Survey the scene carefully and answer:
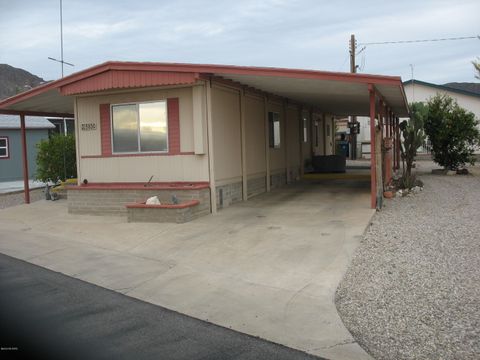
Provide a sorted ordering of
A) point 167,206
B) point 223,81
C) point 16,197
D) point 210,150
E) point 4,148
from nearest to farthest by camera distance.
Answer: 1. point 167,206
2. point 210,150
3. point 223,81
4. point 16,197
5. point 4,148

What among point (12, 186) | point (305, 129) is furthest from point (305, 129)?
point (12, 186)

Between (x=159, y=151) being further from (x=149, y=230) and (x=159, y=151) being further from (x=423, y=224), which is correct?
(x=423, y=224)

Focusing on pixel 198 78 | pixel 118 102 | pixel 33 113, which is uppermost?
pixel 198 78

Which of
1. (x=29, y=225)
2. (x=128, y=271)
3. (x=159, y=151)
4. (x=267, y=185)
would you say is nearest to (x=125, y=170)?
(x=159, y=151)

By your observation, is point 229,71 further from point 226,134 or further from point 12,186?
point 12,186

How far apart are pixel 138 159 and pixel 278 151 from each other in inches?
213

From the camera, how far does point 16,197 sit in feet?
54.5

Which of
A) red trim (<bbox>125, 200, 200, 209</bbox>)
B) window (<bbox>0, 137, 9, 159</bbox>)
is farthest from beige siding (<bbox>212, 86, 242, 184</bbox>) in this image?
window (<bbox>0, 137, 9, 159</bbox>)

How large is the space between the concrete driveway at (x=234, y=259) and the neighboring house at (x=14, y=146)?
466 inches

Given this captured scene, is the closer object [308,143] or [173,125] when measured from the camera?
[173,125]

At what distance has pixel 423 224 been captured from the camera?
910cm

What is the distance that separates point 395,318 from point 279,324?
3.71 ft

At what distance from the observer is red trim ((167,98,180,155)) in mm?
11125

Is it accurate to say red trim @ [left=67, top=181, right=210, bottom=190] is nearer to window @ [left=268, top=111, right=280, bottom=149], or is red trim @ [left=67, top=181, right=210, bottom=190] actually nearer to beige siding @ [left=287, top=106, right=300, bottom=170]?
window @ [left=268, top=111, right=280, bottom=149]
